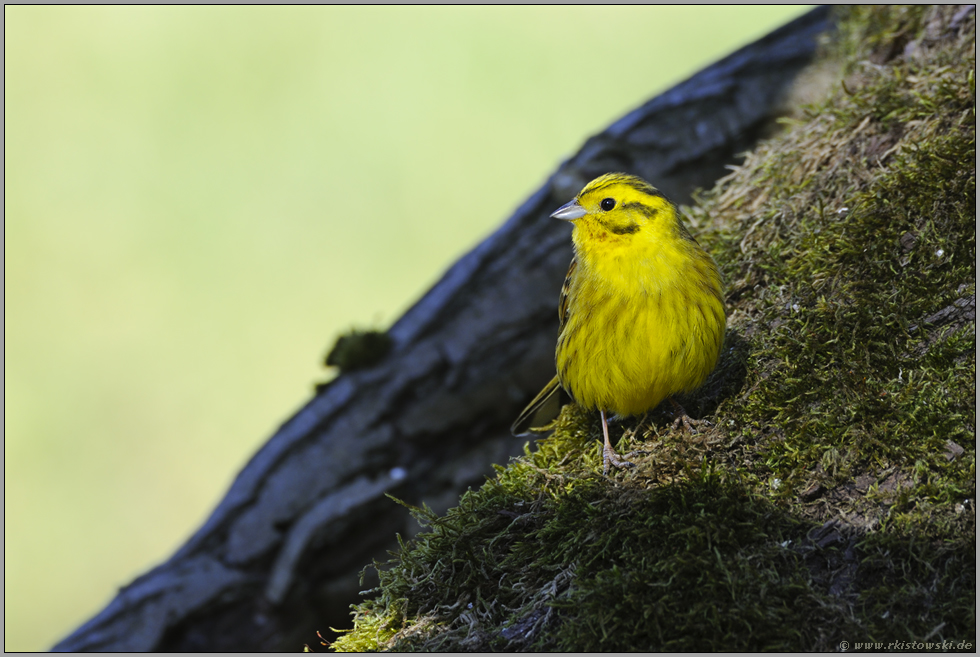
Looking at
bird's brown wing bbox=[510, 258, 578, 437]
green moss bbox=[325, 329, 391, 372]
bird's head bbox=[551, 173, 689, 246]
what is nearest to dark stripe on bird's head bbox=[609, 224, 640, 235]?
bird's head bbox=[551, 173, 689, 246]

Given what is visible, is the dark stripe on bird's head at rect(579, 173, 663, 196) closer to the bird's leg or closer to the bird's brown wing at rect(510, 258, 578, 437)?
the bird's brown wing at rect(510, 258, 578, 437)

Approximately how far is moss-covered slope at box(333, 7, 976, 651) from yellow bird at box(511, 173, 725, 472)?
18 cm

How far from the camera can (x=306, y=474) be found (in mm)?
4715

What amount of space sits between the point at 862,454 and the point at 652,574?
90 centimetres

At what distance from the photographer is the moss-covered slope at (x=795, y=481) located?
2.16 metres

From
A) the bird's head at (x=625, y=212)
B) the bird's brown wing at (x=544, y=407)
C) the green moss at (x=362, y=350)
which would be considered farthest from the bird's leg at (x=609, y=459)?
the green moss at (x=362, y=350)

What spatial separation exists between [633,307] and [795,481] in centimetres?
108

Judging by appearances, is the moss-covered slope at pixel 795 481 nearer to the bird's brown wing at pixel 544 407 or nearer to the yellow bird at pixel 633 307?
the yellow bird at pixel 633 307

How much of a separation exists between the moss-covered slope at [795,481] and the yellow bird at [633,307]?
0.18 metres

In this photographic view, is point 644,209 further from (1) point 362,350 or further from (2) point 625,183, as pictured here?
(1) point 362,350

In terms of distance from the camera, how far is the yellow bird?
3105mm

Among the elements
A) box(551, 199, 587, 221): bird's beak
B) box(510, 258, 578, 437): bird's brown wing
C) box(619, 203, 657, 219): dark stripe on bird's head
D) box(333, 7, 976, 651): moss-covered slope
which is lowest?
box(333, 7, 976, 651): moss-covered slope

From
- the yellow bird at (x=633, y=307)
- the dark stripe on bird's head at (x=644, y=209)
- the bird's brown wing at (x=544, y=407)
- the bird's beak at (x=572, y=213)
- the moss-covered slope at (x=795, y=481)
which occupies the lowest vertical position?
the moss-covered slope at (x=795, y=481)

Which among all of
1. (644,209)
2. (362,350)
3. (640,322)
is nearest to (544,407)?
(640,322)
